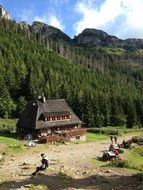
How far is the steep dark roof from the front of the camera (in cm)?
8512

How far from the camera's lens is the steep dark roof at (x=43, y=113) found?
85.1 meters

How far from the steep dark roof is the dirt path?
30538 millimetres

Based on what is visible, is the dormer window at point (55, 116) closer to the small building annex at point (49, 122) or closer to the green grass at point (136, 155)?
the small building annex at point (49, 122)

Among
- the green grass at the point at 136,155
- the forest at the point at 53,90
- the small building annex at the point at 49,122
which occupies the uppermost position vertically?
the forest at the point at 53,90

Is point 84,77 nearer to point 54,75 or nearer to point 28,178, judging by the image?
point 54,75

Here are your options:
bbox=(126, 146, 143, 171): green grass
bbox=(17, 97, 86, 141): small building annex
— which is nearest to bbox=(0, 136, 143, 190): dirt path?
bbox=(126, 146, 143, 171): green grass

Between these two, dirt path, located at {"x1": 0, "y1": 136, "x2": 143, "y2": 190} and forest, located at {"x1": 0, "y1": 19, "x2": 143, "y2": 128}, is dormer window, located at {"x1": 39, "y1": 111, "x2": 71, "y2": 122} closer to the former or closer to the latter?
forest, located at {"x1": 0, "y1": 19, "x2": 143, "y2": 128}

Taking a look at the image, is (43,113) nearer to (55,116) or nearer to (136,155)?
(55,116)

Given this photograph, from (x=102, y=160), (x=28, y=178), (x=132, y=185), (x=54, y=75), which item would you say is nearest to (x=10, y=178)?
(x=28, y=178)

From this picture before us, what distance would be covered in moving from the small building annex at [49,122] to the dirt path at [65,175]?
1146 inches

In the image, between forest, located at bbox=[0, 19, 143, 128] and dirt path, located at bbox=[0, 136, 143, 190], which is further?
forest, located at bbox=[0, 19, 143, 128]

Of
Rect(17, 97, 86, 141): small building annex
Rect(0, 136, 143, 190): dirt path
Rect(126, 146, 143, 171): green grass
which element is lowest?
Rect(0, 136, 143, 190): dirt path

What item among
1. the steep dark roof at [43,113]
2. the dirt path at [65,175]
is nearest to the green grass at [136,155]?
the dirt path at [65,175]

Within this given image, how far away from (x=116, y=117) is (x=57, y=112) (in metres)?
47.3
